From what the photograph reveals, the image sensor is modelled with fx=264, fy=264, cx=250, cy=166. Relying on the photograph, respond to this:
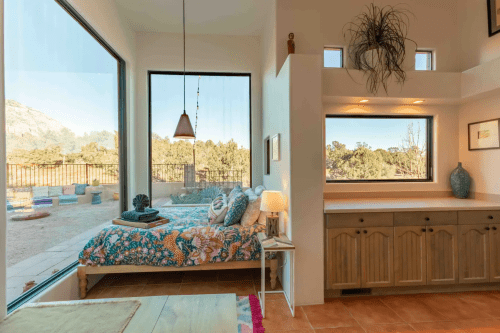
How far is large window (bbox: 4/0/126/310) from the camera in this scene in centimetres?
197

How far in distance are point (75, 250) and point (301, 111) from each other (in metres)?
2.76

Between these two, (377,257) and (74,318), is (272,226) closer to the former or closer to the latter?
(377,257)

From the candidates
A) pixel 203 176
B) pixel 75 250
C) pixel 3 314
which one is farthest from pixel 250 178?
pixel 3 314

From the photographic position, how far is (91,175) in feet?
9.98

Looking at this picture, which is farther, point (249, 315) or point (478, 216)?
point (478, 216)

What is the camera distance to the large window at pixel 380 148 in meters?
3.42

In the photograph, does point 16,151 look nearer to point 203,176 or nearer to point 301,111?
point 301,111

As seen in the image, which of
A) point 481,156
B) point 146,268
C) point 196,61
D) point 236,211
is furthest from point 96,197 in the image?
point 481,156

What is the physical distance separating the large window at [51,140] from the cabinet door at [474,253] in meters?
3.93

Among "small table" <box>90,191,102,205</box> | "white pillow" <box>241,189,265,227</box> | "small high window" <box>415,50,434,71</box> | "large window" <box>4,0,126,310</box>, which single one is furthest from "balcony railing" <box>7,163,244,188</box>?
"small high window" <box>415,50,434,71</box>

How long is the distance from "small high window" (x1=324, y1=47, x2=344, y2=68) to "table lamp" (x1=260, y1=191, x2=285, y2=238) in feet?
5.83

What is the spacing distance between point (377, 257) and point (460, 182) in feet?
5.21

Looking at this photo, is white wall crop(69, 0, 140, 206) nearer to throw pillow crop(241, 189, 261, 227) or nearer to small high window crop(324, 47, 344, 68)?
throw pillow crop(241, 189, 261, 227)

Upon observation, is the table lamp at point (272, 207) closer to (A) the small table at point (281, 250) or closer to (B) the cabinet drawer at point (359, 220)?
(A) the small table at point (281, 250)
